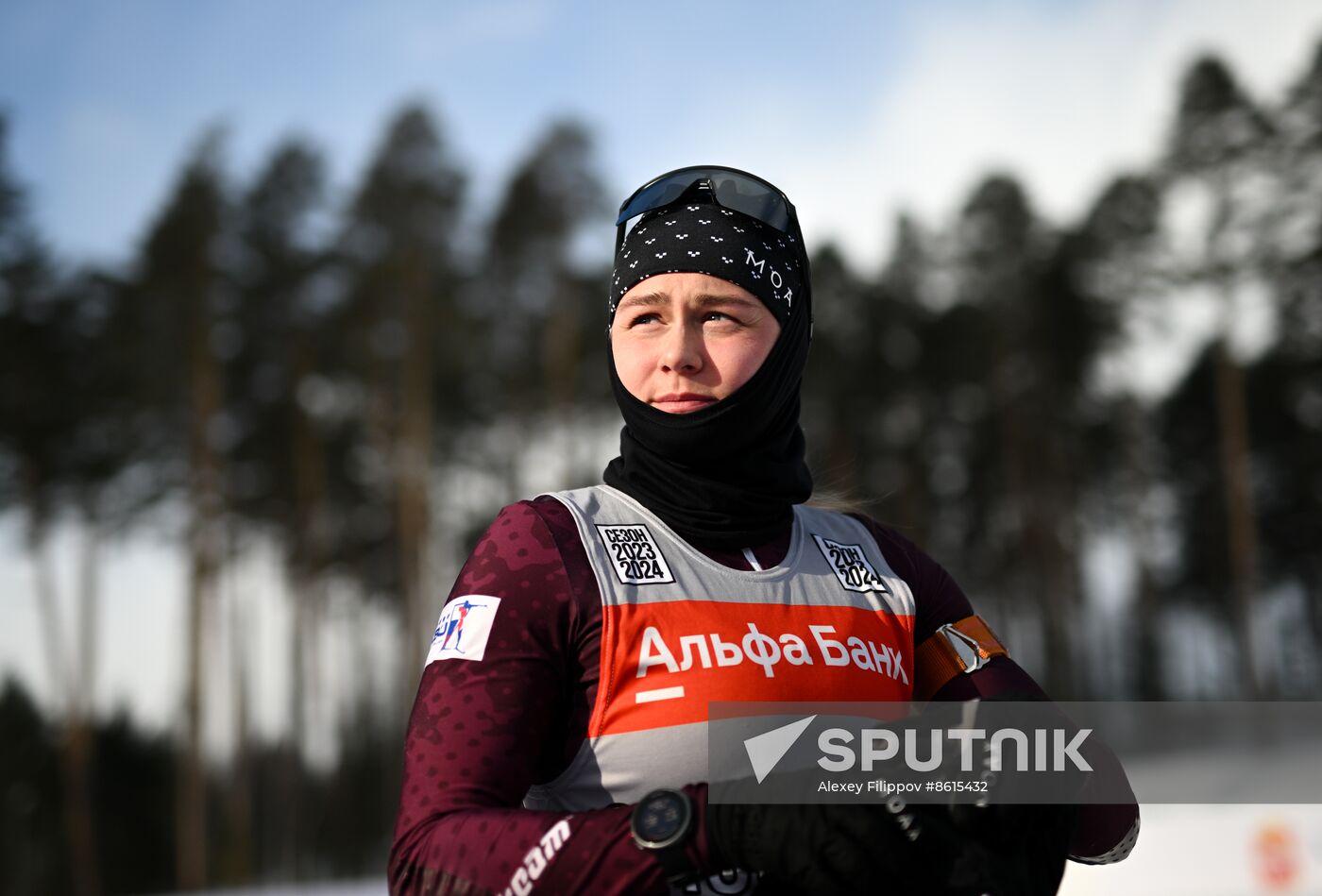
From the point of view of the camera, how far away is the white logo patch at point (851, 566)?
2215mm

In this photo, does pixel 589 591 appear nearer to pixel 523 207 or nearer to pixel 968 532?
pixel 523 207

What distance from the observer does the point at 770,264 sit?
7.50 feet

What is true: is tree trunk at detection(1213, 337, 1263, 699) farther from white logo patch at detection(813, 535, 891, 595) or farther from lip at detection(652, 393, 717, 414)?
lip at detection(652, 393, 717, 414)

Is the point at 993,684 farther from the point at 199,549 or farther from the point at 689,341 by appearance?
the point at 199,549

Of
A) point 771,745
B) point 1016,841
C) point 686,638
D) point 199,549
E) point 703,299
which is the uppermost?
point 703,299

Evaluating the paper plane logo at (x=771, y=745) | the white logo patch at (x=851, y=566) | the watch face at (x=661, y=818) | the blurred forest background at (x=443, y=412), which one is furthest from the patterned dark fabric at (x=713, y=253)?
the blurred forest background at (x=443, y=412)

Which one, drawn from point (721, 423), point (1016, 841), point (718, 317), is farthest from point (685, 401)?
point (1016, 841)

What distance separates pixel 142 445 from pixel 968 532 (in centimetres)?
2479

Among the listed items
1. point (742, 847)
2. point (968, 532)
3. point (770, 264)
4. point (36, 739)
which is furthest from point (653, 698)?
point (968, 532)

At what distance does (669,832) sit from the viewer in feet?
5.07

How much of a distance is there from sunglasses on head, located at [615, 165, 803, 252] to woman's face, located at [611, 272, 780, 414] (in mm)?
239

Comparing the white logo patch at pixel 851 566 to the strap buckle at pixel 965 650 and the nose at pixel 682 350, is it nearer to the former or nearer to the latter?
the strap buckle at pixel 965 650

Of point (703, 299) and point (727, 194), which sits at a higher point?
point (727, 194)

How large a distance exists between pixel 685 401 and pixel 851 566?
18.8 inches
